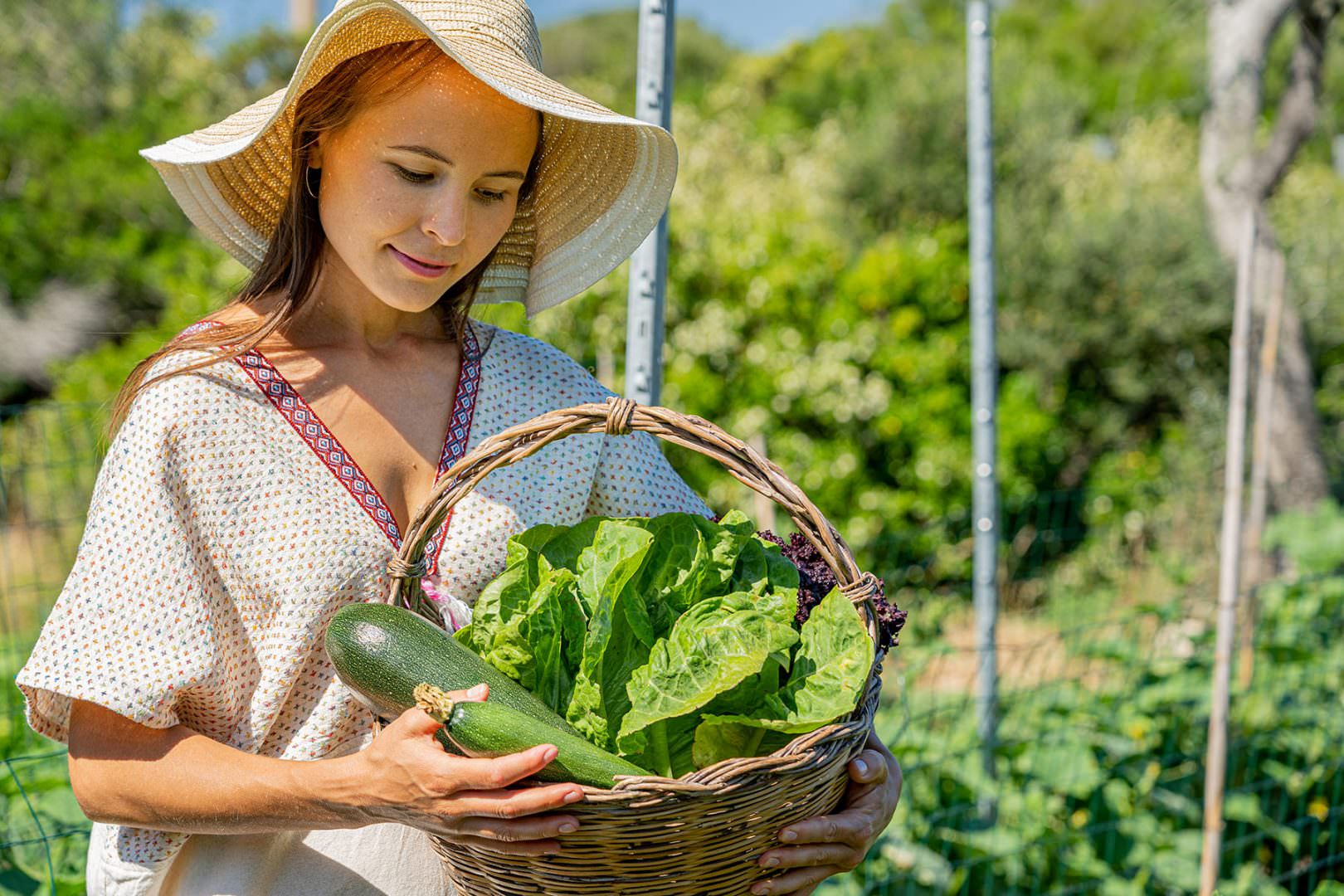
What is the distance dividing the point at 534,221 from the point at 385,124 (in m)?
0.49

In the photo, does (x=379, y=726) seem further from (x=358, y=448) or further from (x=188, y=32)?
(x=188, y=32)

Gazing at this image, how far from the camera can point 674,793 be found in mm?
1216

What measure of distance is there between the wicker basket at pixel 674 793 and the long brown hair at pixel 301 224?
1.18 feet

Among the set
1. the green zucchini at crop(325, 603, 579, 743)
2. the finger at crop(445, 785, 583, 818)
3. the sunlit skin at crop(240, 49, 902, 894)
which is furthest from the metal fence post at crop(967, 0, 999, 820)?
the finger at crop(445, 785, 583, 818)

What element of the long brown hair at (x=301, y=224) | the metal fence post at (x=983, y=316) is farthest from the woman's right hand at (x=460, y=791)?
the metal fence post at (x=983, y=316)

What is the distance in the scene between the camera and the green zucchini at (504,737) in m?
1.24

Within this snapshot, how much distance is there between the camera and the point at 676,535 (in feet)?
5.17

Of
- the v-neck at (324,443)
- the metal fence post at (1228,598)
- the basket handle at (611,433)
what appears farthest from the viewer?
the metal fence post at (1228,598)

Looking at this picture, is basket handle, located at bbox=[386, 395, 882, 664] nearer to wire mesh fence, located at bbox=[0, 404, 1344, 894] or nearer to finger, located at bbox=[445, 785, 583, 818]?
finger, located at bbox=[445, 785, 583, 818]

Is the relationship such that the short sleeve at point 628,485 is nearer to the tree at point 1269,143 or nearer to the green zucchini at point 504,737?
the green zucchini at point 504,737

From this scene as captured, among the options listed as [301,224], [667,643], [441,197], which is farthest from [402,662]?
[301,224]

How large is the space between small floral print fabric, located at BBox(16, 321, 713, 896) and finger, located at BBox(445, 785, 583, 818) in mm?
352

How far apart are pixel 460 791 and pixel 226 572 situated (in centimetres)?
43

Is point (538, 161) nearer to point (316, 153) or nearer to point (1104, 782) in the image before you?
point (316, 153)
